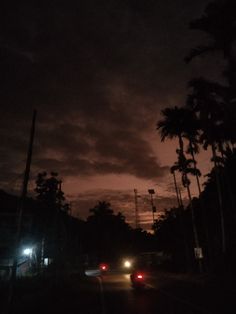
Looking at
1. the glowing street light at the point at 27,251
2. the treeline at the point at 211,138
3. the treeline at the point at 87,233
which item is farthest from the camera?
the treeline at the point at 87,233

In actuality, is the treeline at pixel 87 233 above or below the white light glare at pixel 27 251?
above

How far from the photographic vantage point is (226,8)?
26.8 meters

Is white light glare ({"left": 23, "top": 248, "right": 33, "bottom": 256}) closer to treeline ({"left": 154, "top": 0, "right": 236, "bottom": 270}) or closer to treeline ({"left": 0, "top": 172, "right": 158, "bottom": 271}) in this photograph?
treeline ({"left": 0, "top": 172, "right": 158, "bottom": 271})

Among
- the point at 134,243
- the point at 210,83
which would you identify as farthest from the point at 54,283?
the point at 134,243

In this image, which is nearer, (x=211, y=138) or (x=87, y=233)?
(x=211, y=138)

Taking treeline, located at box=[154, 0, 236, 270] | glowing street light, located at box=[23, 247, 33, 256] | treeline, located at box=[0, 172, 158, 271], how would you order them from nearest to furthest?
1. treeline, located at box=[154, 0, 236, 270]
2. glowing street light, located at box=[23, 247, 33, 256]
3. treeline, located at box=[0, 172, 158, 271]

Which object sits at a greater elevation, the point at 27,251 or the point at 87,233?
the point at 87,233

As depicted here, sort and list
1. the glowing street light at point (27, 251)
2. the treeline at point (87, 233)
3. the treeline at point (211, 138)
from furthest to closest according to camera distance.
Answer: the treeline at point (87, 233)
the glowing street light at point (27, 251)
the treeline at point (211, 138)

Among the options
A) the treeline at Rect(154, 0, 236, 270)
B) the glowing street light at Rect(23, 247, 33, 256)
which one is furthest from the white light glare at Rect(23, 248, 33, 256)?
the treeline at Rect(154, 0, 236, 270)

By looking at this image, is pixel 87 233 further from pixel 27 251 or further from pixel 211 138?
pixel 211 138

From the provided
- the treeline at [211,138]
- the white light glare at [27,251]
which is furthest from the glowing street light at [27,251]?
the treeline at [211,138]

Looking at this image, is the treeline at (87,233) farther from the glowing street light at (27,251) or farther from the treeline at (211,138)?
the treeline at (211,138)

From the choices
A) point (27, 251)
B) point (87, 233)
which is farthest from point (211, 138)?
point (87, 233)

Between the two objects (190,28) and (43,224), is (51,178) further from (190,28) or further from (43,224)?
(190,28)
